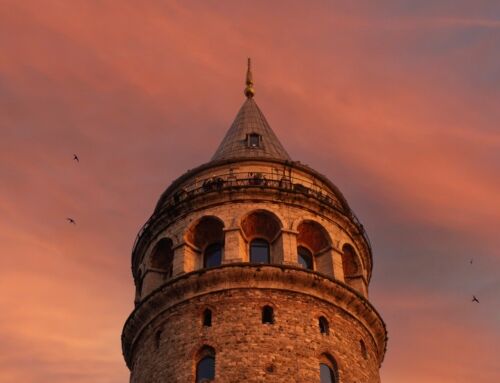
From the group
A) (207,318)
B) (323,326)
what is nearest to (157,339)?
(207,318)

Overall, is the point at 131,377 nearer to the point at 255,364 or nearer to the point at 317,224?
the point at 255,364

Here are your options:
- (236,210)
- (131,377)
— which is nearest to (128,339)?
(131,377)

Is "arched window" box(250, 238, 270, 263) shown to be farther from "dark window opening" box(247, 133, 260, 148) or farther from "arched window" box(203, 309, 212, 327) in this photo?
"dark window opening" box(247, 133, 260, 148)

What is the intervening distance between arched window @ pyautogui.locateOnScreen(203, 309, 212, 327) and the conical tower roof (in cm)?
879

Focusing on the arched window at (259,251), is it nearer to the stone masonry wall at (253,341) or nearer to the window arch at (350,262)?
the stone masonry wall at (253,341)

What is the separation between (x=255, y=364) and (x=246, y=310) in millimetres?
2468

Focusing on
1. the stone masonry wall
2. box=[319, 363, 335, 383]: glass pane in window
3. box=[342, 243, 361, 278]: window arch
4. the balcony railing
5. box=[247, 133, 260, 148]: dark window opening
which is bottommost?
box=[319, 363, 335, 383]: glass pane in window

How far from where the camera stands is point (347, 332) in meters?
29.0

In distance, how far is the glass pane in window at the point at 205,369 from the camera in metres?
26.3

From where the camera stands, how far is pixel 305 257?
105 feet

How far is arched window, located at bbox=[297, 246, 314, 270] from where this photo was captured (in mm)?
31750

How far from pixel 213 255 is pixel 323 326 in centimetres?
597

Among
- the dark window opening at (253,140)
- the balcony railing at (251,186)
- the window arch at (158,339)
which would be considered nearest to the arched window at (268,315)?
the window arch at (158,339)

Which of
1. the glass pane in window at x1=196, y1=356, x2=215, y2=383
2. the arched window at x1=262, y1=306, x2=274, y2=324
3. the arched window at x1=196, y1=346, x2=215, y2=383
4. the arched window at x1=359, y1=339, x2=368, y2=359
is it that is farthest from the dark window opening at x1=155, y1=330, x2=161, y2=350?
the arched window at x1=359, y1=339, x2=368, y2=359
